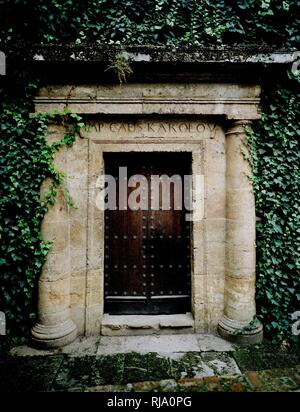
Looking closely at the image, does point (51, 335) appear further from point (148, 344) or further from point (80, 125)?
point (80, 125)

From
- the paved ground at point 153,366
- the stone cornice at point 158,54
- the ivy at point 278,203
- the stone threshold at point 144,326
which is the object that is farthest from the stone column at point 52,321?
the stone cornice at point 158,54

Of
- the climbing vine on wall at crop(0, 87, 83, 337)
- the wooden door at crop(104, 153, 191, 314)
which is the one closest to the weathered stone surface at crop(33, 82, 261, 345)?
the climbing vine on wall at crop(0, 87, 83, 337)

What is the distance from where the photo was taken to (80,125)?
11.6ft

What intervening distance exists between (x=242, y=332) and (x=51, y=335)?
2.46 meters

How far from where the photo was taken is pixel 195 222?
3.80m

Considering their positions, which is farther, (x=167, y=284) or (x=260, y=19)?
(x=167, y=284)

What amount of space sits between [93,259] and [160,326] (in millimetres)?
1303

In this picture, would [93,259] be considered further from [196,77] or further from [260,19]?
[260,19]

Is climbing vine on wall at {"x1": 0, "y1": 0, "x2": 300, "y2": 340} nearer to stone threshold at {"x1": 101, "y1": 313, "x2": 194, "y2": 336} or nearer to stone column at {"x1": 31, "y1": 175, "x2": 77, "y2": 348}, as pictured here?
stone column at {"x1": 31, "y1": 175, "x2": 77, "y2": 348}

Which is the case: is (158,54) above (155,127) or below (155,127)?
above

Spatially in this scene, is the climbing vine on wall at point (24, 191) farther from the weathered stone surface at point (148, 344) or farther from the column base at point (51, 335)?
the weathered stone surface at point (148, 344)

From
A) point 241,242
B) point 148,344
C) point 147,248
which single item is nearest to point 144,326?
point 148,344

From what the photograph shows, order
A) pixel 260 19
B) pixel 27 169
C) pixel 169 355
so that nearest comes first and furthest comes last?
pixel 169 355, pixel 27 169, pixel 260 19

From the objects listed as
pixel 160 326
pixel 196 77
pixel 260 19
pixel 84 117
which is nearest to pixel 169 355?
pixel 160 326
